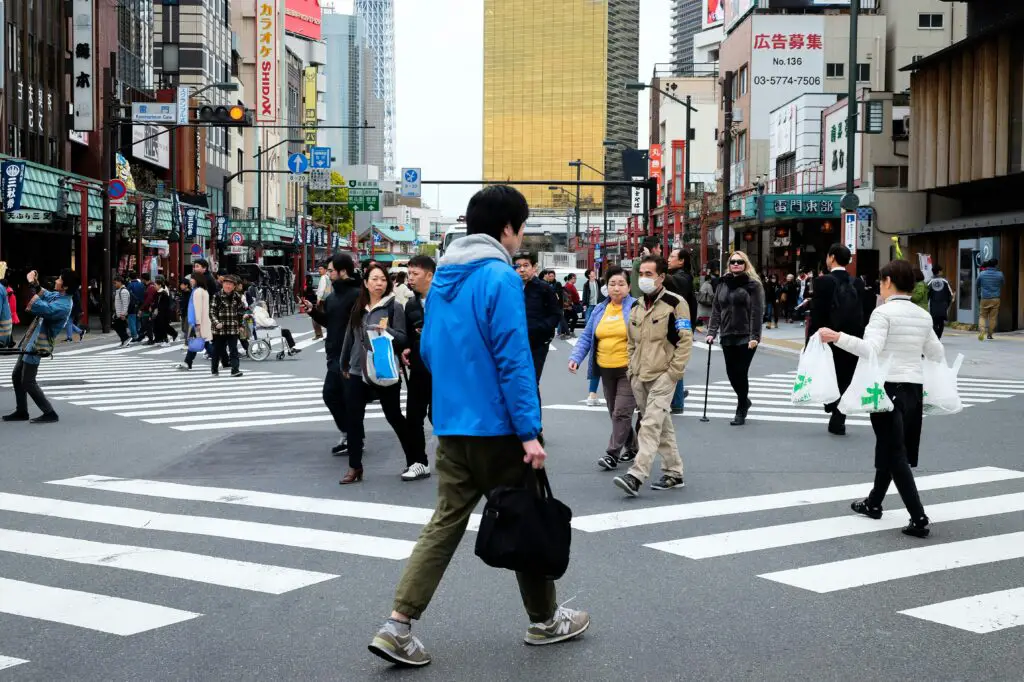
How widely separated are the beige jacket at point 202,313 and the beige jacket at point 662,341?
13222 millimetres

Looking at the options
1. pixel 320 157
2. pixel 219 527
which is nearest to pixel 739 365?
pixel 219 527

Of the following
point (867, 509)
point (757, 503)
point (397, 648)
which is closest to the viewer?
point (397, 648)

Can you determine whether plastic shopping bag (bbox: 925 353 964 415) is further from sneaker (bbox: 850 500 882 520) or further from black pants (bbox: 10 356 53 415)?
black pants (bbox: 10 356 53 415)

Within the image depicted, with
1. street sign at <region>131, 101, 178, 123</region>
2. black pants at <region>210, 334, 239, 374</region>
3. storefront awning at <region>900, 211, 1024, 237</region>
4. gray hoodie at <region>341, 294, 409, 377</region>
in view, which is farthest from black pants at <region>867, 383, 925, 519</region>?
street sign at <region>131, 101, 178, 123</region>

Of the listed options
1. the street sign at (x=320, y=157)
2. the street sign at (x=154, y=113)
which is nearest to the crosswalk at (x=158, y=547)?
the street sign at (x=154, y=113)

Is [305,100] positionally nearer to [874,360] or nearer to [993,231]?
[993,231]

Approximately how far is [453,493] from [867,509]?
409cm

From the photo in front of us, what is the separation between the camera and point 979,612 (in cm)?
564

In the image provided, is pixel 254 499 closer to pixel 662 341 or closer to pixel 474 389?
pixel 662 341

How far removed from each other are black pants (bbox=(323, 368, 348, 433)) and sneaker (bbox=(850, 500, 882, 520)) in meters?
4.50

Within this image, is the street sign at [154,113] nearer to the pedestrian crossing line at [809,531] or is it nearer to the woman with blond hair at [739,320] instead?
the woman with blond hair at [739,320]

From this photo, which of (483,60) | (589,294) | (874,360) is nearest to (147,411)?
(874,360)

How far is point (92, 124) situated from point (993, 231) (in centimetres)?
2671

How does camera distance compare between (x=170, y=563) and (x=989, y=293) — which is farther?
(x=989, y=293)
